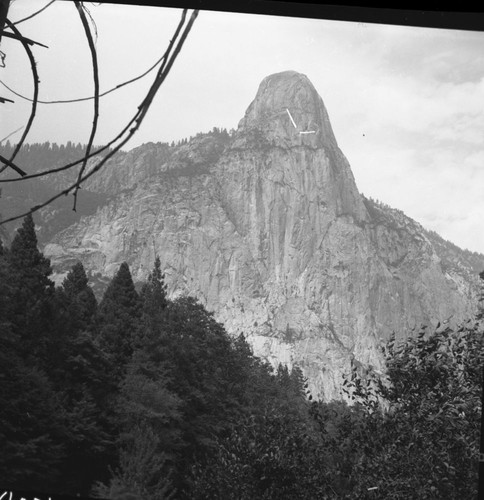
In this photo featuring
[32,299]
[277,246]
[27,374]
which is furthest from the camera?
[277,246]

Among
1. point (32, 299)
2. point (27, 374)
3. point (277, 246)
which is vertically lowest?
point (27, 374)

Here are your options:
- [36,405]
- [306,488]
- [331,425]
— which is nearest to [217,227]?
[36,405]

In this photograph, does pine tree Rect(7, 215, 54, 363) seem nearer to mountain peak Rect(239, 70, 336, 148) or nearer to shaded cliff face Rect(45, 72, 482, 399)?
shaded cliff face Rect(45, 72, 482, 399)

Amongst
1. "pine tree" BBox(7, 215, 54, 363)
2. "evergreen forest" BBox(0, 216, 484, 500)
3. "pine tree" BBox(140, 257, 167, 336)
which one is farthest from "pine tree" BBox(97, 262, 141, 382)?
"pine tree" BBox(7, 215, 54, 363)

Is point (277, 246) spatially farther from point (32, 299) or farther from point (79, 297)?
point (32, 299)

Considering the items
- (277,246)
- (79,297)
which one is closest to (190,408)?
(79,297)

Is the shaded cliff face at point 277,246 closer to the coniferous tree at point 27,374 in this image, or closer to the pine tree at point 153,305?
the pine tree at point 153,305

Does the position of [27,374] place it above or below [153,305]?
below

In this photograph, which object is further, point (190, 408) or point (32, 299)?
point (190, 408)
